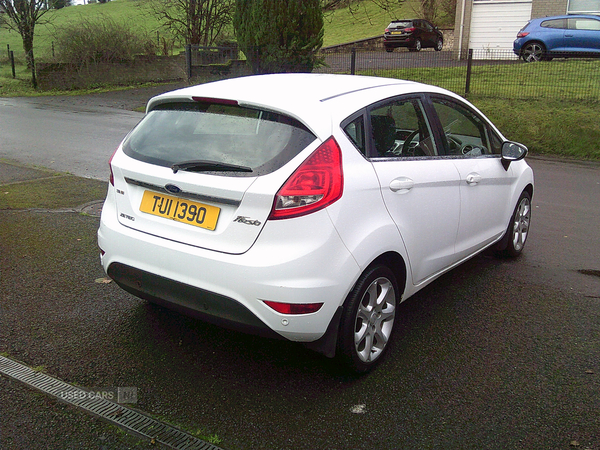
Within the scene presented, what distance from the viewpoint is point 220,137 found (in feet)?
11.3

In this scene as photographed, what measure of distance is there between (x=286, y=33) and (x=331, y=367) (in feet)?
51.6

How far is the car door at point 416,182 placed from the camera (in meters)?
3.69

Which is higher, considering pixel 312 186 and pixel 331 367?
pixel 312 186

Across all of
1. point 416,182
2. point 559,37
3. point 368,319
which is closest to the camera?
point 368,319

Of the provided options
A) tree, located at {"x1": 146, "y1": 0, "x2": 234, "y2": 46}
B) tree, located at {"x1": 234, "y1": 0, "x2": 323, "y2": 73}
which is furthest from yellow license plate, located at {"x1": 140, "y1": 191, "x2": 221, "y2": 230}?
tree, located at {"x1": 146, "y1": 0, "x2": 234, "y2": 46}

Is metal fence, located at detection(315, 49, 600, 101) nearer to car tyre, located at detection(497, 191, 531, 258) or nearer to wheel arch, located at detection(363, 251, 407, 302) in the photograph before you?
car tyre, located at detection(497, 191, 531, 258)

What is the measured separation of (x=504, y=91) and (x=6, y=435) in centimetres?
1522

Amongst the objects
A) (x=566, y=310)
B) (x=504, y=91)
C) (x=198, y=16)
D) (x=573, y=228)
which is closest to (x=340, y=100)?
(x=566, y=310)

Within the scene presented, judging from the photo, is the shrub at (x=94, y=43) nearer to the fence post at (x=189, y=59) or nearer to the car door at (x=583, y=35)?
the fence post at (x=189, y=59)

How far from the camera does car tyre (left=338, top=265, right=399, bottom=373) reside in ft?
11.0

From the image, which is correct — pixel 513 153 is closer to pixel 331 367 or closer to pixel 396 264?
pixel 396 264

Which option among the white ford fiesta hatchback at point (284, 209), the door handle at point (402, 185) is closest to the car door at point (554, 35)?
the white ford fiesta hatchback at point (284, 209)

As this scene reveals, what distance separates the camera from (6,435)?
9.58 ft

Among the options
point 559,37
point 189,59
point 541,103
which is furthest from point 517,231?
point 559,37
